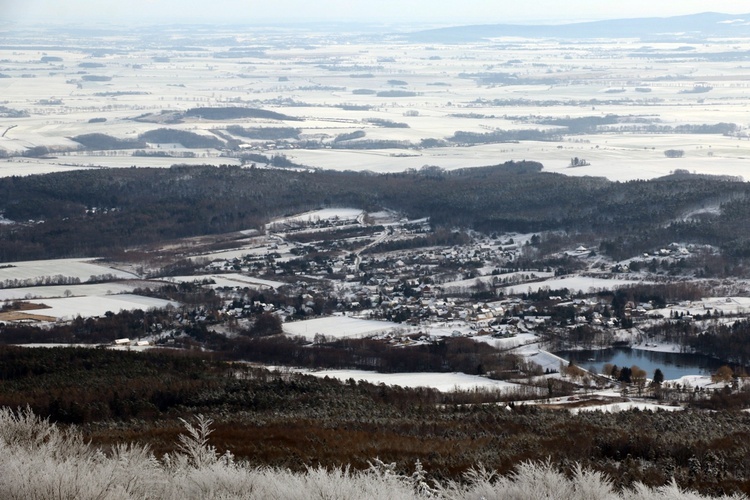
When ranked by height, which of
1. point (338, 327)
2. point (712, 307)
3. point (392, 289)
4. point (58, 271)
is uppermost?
point (712, 307)

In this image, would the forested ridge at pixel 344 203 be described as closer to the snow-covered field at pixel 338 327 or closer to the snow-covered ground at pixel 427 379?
the snow-covered field at pixel 338 327

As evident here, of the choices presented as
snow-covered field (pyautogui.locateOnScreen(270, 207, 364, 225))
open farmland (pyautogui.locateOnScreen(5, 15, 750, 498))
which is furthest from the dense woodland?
snow-covered field (pyautogui.locateOnScreen(270, 207, 364, 225))

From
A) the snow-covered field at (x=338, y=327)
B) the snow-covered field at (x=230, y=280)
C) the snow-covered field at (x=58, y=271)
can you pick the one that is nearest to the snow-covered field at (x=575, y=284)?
the snow-covered field at (x=338, y=327)

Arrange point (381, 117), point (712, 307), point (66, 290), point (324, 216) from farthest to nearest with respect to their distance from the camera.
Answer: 1. point (381, 117)
2. point (324, 216)
3. point (66, 290)
4. point (712, 307)

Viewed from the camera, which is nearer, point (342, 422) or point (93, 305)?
point (342, 422)

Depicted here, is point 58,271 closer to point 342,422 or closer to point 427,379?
point 427,379

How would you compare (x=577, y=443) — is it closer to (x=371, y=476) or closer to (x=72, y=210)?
(x=371, y=476)

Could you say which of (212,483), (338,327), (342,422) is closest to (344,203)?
(338,327)
